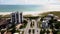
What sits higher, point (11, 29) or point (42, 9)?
point (42, 9)

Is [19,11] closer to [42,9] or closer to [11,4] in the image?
[11,4]

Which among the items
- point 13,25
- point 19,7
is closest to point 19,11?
point 19,7

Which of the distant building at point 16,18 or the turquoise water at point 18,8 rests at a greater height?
the turquoise water at point 18,8

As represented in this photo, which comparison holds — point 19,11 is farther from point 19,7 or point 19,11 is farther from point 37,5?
point 37,5

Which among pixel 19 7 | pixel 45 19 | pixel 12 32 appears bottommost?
pixel 12 32

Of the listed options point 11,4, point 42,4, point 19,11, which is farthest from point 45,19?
point 11,4

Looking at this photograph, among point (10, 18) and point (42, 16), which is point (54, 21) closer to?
point (42, 16)

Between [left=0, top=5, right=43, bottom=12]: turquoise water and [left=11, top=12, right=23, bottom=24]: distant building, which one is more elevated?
[left=0, top=5, right=43, bottom=12]: turquoise water

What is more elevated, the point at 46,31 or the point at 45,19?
the point at 45,19
